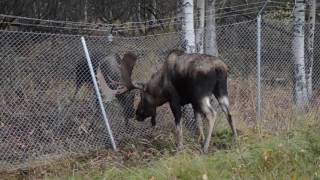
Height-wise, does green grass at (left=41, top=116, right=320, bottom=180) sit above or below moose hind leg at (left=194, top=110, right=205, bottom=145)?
above

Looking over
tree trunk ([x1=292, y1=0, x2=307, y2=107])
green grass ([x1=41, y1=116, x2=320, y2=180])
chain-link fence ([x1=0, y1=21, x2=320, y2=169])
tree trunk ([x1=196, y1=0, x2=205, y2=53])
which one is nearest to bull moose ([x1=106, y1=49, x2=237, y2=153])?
chain-link fence ([x1=0, y1=21, x2=320, y2=169])

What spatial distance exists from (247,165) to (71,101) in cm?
445

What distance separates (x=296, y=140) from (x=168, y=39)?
177 inches

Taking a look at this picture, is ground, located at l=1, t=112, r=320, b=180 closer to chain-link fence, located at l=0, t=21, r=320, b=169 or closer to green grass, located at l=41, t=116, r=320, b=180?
green grass, located at l=41, t=116, r=320, b=180

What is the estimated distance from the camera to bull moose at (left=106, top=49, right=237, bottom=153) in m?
9.47

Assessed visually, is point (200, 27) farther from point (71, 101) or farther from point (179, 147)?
point (179, 147)

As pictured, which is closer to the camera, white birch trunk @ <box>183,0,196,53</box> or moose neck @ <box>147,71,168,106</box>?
moose neck @ <box>147,71,168,106</box>

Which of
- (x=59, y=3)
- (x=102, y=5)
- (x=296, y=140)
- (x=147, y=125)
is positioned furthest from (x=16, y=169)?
(x=102, y=5)

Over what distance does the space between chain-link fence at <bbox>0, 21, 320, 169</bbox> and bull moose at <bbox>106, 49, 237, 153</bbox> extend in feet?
1.72

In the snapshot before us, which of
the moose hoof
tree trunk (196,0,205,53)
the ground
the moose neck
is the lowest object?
the moose hoof

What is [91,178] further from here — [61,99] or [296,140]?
[61,99]

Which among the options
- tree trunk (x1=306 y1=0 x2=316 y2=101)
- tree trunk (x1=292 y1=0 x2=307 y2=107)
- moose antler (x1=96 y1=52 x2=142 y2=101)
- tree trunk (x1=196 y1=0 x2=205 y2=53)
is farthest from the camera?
tree trunk (x1=306 y1=0 x2=316 y2=101)

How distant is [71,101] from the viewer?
10.5 meters

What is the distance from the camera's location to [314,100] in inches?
504
